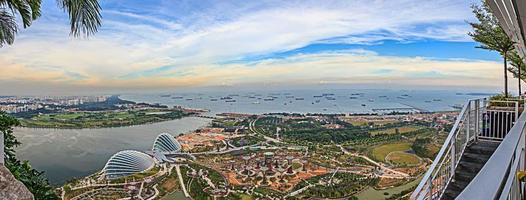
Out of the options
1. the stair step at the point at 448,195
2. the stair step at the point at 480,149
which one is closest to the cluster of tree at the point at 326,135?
the stair step at the point at 480,149

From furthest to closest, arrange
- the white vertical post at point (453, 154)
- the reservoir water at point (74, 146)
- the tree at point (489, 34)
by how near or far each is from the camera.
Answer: the reservoir water at point (74, 146) < the tree at point (489, 34) < the white vertical post at point (453, 154)

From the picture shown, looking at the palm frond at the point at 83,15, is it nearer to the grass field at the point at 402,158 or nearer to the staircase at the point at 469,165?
the staircase at the point at 469,165

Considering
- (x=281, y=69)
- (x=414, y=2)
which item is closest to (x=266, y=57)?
(x=281, y=69)

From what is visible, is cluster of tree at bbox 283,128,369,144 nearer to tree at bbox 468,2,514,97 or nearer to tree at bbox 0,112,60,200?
tree at bbox 468,2,514,97

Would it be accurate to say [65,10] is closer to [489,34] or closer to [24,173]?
[24,173]

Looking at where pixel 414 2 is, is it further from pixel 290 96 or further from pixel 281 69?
pixel 290 96

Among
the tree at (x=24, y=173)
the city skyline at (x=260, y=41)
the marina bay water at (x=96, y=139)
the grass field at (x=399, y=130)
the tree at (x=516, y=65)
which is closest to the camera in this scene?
the tree at (x=24, y=173)
